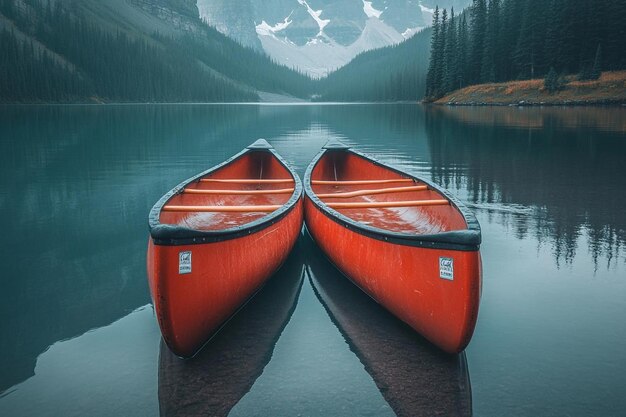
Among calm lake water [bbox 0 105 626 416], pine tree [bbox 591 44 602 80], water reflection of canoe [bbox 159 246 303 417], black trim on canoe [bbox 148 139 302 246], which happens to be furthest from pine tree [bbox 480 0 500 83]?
water reflection of canoe [bbox 159 246 303 417]

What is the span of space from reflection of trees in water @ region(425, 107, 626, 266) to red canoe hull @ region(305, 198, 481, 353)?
404 cm

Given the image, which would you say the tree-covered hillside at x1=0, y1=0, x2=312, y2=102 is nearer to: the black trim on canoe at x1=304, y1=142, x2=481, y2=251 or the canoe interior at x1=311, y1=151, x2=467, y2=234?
the canoe interior at x1=311, y1=151, x2=467, y2=234

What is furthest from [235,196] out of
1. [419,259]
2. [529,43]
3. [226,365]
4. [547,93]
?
[529,43]

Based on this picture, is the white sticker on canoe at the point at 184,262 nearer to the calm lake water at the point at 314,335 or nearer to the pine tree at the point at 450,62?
the calm lake water at the point at 314,335

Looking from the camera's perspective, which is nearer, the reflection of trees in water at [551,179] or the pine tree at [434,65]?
the reflection of trees in water at [551,179]

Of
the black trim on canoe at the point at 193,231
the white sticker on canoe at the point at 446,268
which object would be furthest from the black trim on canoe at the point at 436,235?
the black trim on canoe at the point at 193,231

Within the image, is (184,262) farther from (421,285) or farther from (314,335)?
(421,285)

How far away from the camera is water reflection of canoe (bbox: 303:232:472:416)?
4641 mm

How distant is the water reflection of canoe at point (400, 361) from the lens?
4.64 meters

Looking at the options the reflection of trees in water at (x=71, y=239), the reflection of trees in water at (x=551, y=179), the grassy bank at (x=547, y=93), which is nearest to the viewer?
the reflection of trees in water at (x=71, y=239)

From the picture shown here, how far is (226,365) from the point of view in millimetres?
5320

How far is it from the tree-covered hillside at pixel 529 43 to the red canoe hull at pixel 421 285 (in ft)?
232

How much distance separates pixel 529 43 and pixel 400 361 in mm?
84329

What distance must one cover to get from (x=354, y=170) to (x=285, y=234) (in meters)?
7.10
